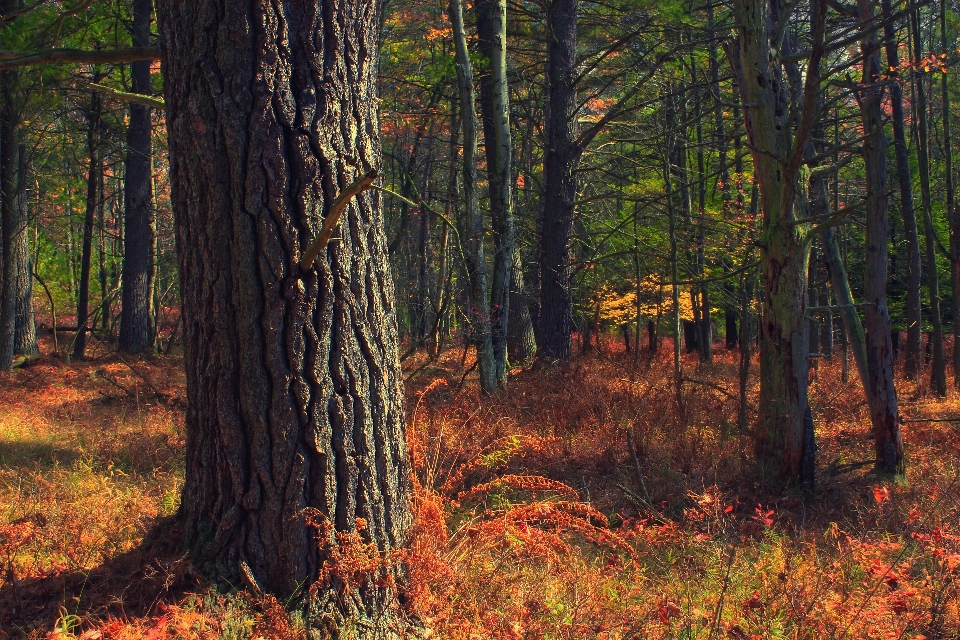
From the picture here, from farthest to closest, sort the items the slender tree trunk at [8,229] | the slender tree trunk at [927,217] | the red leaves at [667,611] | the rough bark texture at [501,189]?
the slender tree trunk at [927,217]
the slender tree trunk at [8,229]
the rough bark texture at [501,189]
the red leaves at [667,611]

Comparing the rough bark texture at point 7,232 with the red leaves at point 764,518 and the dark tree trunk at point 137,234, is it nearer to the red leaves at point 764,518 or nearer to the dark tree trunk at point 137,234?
the dark tree trunk at point 137,234

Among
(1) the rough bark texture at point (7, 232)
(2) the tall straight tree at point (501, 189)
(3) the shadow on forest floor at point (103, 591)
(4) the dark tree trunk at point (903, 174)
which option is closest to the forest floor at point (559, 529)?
(3) the shadow on forest floor at point (103, 591)

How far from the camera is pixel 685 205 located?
15086 millimetres

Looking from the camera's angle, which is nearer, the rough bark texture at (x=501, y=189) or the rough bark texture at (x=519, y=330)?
the rough bark texture at (x=501, y=189)

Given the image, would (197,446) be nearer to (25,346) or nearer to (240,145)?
(240,145)

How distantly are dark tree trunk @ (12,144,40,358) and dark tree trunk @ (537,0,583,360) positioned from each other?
28.7ft

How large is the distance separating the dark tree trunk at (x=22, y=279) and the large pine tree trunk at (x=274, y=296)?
35.6ft

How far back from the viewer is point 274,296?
290 cm

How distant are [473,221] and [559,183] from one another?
2675 millimetres

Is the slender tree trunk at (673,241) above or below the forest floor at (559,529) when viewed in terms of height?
above

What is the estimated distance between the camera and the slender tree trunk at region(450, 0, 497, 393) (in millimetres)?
9531

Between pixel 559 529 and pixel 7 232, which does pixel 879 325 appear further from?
pixel 7 232

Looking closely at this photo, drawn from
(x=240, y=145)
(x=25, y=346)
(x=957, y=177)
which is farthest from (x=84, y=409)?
(x=957, y=177)

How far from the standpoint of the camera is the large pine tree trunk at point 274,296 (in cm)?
288
